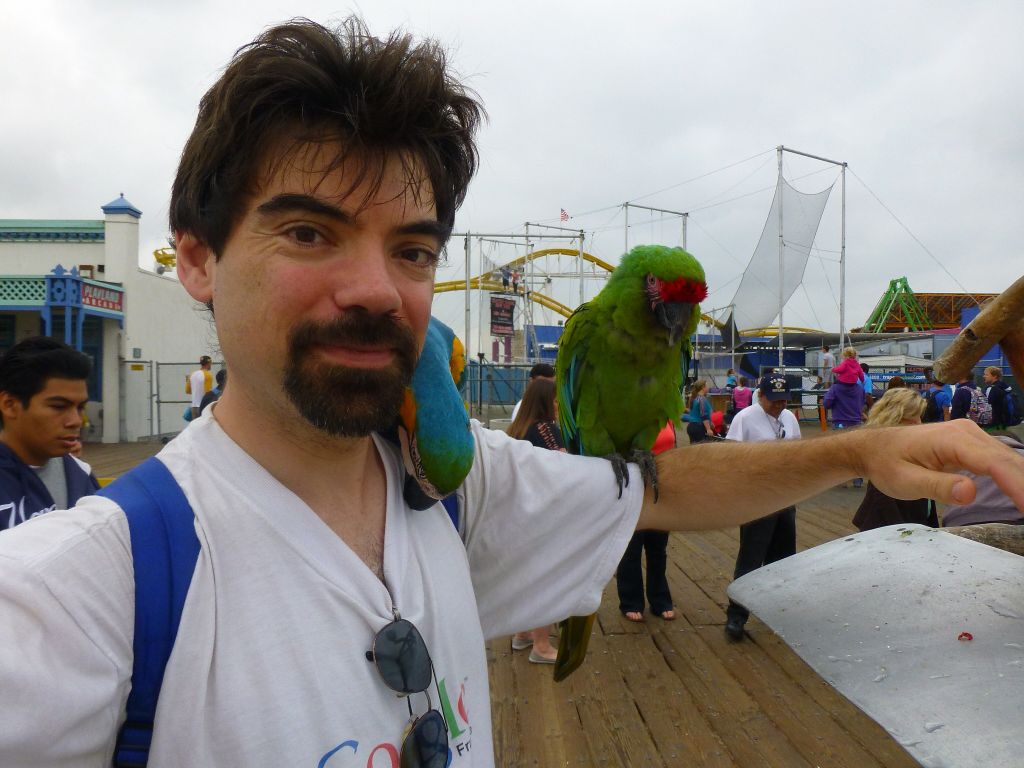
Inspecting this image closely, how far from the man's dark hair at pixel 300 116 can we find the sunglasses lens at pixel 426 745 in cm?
82

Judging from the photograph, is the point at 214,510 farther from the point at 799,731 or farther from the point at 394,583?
the point at 799,731

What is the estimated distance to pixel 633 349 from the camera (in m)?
2.75

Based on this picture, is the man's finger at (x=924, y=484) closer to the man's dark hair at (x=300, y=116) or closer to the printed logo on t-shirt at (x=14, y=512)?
the man's dark hair at (x=300, y=116)

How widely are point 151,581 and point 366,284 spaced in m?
0.50

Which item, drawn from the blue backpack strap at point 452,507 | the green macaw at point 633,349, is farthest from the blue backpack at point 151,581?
the green macaw at point 633,349

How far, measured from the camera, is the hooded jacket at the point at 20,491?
2021 millimetres

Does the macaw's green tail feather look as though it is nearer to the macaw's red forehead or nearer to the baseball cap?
the macaw's red forehead

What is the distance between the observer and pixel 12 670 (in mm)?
661

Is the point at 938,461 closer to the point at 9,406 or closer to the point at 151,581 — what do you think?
the point at 151,581

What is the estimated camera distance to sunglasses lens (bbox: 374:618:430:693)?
95cm

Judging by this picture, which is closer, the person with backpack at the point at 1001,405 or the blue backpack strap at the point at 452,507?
the blue backpack strap at the point at 452,507

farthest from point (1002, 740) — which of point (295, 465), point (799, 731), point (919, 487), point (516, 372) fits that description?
point (516, 372)

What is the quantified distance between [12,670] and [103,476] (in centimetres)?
997

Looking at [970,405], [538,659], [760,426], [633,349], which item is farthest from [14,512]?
[970,405]
